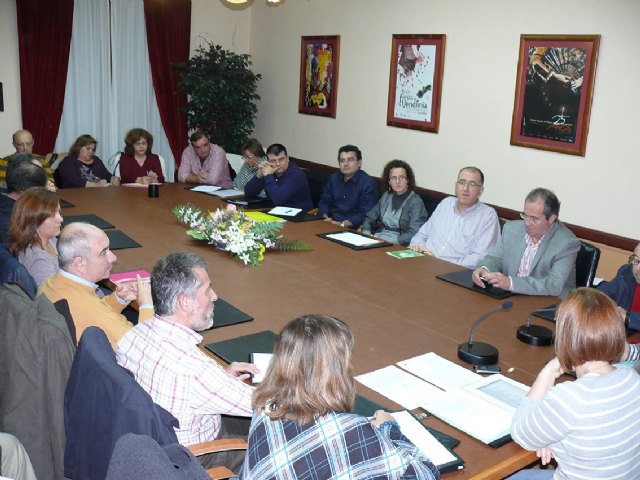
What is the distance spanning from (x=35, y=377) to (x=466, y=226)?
3.14 metres

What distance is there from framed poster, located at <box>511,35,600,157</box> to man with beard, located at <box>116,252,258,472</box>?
12.7 ft

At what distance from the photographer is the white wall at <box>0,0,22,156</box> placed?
727cm

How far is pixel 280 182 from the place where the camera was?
587cm

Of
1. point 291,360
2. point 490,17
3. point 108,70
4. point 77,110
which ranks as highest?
point 490,17

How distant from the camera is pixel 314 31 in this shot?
776cm

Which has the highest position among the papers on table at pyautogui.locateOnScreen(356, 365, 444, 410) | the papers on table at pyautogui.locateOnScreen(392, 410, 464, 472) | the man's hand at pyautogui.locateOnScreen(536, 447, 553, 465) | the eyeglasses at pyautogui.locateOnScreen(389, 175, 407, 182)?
the eyeglasses at pyautogui.locateOnScreen(389, 175, 407, 182)

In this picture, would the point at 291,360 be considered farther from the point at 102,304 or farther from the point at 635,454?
the point at 102,304

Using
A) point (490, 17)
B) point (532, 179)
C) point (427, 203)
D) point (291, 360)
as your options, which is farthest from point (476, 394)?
point (490, 17)

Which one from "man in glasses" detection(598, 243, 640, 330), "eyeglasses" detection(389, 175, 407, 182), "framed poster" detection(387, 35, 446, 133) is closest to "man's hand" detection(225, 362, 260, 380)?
"man in glasses" detection(598, 243, 640, 330)

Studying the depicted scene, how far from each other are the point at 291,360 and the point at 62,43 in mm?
6990

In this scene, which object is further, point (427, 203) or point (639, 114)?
point (427, 203)

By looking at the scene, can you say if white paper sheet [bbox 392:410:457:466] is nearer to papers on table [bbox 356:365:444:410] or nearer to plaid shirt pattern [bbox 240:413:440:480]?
papers on table [bbox 356:365:444:410]

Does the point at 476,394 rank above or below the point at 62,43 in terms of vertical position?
A: below

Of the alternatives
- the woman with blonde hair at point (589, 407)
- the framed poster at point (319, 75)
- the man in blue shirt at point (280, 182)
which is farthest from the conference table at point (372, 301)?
the framed poster at point (319, 75)
